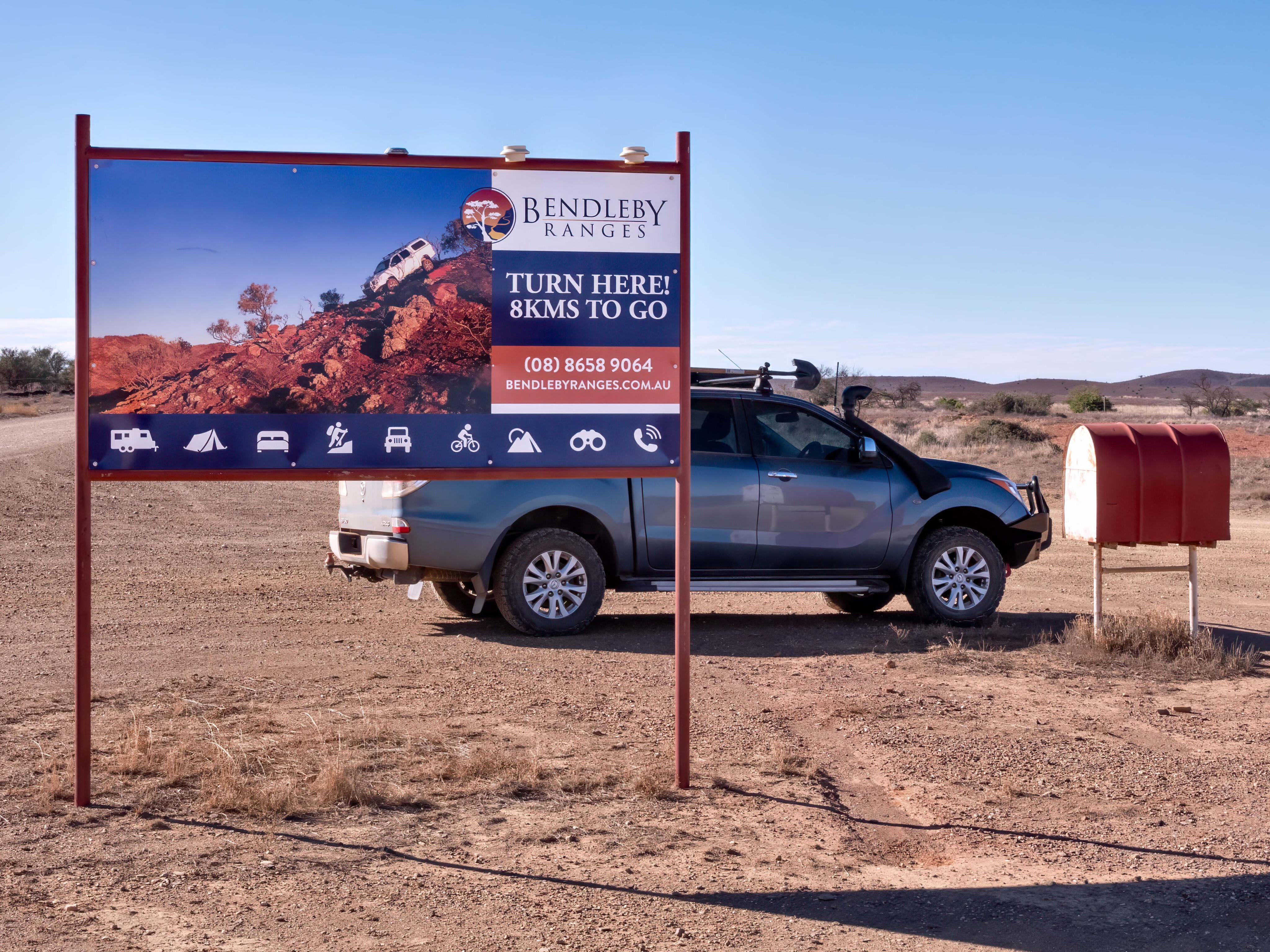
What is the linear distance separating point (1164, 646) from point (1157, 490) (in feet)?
3.82

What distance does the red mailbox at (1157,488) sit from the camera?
9.30m

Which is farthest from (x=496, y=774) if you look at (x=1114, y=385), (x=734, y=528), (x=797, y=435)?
(x=1114, y=385)

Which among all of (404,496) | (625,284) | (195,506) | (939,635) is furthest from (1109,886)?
(195,506)

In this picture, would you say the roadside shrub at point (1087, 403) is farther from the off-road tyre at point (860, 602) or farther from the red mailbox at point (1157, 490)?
the red mailbox at point (1157, 490)

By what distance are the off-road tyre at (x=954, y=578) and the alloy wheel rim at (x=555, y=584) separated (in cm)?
290

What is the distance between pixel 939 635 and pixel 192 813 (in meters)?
6.40

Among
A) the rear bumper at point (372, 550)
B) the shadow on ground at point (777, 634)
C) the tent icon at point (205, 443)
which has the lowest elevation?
the shadow on ground at point (777, 634)

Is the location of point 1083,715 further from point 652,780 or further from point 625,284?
point 625,284

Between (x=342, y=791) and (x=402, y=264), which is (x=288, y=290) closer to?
(x=402, y=264)

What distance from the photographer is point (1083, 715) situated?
755cm

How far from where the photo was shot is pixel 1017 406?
66.5 metres

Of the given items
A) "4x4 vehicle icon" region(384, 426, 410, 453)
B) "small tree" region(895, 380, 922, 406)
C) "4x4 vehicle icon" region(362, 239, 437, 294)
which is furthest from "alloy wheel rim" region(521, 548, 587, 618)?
"small tree" region(895, 380, 922, 406)

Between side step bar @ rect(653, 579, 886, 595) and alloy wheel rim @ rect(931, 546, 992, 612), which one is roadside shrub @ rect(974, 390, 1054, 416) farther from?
side step bar @ rect(653, 579, 886, 595)

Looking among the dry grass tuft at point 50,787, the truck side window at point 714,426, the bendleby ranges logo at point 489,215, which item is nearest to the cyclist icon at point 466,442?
the bendleby ranges logo at point 489,215
